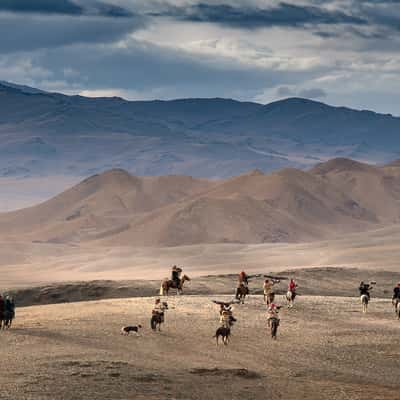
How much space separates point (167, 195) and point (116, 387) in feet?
482

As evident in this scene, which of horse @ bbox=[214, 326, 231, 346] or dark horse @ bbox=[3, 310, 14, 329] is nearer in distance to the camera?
horse @ bbox=[214, 326, 231, 346]

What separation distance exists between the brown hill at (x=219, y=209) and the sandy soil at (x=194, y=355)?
280 ft

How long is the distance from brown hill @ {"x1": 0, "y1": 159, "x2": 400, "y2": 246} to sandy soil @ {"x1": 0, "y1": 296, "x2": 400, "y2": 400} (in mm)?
85219

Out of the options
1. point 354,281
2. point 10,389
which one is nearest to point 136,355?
point 10,389

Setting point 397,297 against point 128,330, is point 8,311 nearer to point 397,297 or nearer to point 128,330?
point 128,330

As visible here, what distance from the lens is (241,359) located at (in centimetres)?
2883

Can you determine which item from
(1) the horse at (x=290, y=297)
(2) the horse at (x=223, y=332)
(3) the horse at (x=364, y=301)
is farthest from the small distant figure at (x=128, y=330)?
(3) the horse at (x=364, y=301)

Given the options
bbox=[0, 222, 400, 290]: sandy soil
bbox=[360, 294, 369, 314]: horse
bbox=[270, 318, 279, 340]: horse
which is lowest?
bbox=[270, 318, 279, 340]: horse

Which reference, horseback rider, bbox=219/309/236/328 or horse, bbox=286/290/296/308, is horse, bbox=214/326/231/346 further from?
horse, bbox=286/290/296/308

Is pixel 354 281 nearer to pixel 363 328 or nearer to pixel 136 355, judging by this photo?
pixel 363 328

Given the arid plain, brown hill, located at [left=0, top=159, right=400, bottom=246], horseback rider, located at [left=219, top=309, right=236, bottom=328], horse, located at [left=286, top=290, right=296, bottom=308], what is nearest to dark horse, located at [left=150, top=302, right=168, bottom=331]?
the arid plain

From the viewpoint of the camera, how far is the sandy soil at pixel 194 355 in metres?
24.1

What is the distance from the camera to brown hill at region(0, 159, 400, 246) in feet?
419

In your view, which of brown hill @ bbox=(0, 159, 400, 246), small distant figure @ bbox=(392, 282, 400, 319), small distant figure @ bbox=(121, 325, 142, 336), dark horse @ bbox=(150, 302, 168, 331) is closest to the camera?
small distant figure @ bbox=(121, 325, 142, 336)
